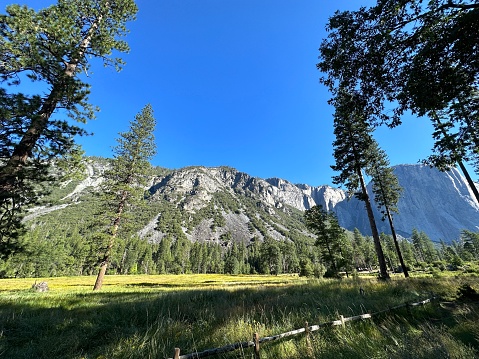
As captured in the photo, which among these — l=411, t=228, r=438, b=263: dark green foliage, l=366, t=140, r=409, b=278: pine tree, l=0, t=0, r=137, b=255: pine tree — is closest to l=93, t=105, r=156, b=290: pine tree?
l=0, t=0, r=137, b=255: pine tree

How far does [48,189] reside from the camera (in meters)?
9.54

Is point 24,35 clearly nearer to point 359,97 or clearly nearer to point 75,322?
point 75,322

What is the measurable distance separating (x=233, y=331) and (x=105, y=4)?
15780 mm

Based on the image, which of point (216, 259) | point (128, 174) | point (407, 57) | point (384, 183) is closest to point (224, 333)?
point (407, 57)

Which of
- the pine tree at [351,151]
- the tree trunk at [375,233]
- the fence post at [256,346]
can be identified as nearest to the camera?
the fence post at [256,346]

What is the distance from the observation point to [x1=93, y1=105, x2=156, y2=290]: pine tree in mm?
21703

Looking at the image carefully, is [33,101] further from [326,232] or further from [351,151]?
[326,232]

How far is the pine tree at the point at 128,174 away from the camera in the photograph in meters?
21.7

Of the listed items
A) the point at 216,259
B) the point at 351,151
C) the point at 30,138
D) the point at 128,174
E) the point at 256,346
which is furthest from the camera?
the point at 216,259

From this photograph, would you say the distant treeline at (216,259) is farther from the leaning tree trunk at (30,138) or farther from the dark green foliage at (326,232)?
the leaning tree trunk at (30,138)

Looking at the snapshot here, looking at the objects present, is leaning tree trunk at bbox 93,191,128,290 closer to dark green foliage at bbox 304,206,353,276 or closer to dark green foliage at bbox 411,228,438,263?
dark green foliage at bbox 304,206,353,276

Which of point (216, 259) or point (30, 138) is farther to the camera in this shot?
point (216, 259)

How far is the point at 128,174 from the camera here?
2350cm

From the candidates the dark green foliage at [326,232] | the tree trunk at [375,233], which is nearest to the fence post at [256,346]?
the tree trunk at [375,233]
